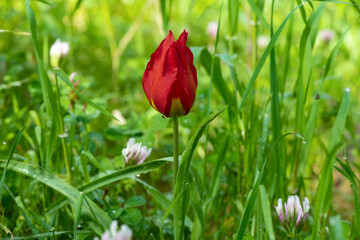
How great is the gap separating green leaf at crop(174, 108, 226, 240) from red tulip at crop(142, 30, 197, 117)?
6 cm

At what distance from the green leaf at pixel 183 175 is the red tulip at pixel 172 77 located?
6 centimetres

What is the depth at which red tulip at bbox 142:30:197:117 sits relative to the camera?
96 centimetres

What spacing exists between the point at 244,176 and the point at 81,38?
205 cm

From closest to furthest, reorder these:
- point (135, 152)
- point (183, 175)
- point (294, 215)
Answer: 1. point (183, 175)
2. point (294, 215)
3. point (135, 152)

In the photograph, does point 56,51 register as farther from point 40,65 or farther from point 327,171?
point 327,171

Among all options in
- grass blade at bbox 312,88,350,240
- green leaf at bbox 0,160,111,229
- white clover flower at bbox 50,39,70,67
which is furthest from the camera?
white clover flower at bbox 50,39,70,67

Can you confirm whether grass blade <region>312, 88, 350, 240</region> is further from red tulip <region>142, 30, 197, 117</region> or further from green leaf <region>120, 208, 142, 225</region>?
green leaf <region>120, 208, 142, 225</region>

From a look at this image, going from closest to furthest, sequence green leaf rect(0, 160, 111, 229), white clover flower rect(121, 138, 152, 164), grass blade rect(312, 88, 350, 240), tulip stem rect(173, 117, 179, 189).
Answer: grass blade rect(312, 88, 350, 240), tulip stem rect(173, 117, 179, 189), green leaf rect(0, 160, 111, 229), white clover flower rect(121, 138, 152, 164)

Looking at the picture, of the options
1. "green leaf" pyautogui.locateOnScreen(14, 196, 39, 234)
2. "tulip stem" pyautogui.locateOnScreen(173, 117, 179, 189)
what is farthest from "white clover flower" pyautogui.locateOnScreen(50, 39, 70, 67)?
"tulip stem" pyautogui.locateOnScreen(173, 117, 179, 189)

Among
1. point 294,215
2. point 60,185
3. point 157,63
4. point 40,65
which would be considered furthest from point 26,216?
point 294,215

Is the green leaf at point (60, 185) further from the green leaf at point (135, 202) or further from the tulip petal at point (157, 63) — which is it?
the tulip petal at point (157, 63)

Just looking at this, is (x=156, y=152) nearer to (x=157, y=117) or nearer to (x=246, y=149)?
(x=157, y=117)

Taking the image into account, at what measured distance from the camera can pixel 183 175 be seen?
1.02 metres

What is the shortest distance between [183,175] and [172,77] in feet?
Result: 0.73
